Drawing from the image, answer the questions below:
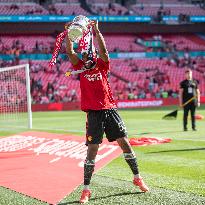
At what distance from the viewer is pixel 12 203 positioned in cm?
649

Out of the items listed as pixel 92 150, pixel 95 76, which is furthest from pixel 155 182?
pixel 95 76

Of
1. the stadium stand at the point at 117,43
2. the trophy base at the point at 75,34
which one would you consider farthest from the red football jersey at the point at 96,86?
the stadium stand at the point at 117,43

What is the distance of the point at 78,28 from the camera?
20.7 feet

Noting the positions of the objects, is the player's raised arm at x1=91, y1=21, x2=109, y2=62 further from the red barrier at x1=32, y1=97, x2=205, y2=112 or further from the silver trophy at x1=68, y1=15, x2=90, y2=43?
the red barrier at x1=32, y1=97, x2=205, y2=112

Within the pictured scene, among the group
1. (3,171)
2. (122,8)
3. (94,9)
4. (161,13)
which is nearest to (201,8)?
(161,13)

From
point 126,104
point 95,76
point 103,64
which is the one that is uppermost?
point 103,64

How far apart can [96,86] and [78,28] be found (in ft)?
Answer: 2.93

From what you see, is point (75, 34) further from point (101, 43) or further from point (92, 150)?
point (92, 150)

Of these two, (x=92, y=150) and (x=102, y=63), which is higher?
(x=102, y=63)

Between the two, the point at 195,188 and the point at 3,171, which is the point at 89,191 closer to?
the point at 195,188

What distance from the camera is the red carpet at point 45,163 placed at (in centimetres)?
745

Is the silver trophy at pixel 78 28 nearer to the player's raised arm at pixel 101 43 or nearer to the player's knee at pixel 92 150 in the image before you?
the player's raised arm at pixel 101 43

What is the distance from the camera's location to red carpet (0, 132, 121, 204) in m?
7.45

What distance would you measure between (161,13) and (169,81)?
941cm
